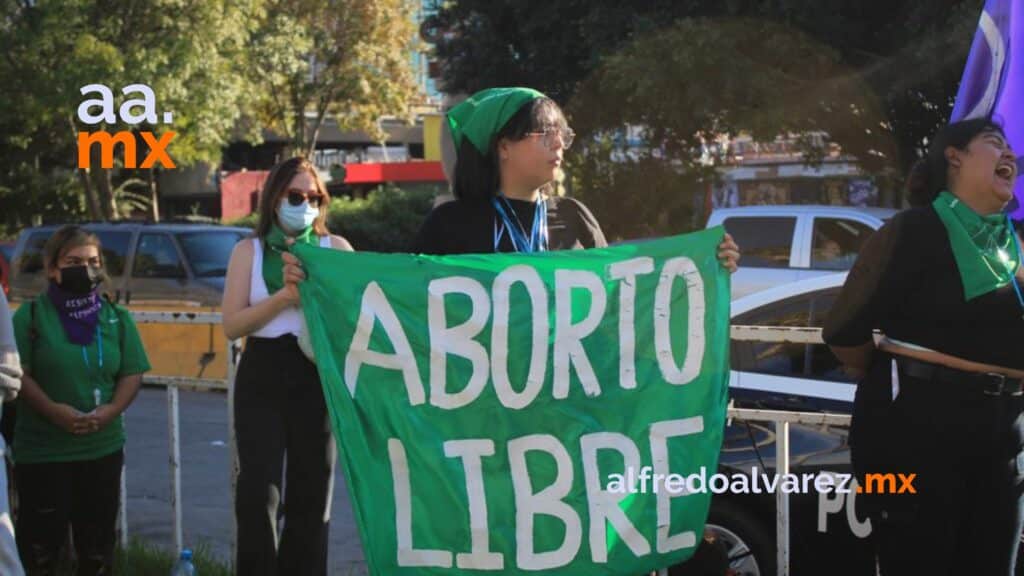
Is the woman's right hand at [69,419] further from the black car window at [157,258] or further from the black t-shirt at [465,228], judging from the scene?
the black car window at [157,258]

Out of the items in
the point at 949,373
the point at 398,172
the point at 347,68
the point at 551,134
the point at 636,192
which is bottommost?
the point at 398,172

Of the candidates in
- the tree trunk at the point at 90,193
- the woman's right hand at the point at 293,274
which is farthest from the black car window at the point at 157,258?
the woman's right hand at the point at 293,274

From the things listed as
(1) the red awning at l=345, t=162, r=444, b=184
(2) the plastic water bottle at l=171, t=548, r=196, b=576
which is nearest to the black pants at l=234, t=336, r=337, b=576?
(2) the plastic water bottle at l=171, t=548, r=196, b=576

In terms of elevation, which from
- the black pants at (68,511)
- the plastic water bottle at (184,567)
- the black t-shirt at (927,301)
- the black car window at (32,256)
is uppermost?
the black t-shirt at (927,301)

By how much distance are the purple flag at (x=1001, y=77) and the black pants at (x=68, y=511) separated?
3485 mm

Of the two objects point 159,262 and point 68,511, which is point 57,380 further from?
point 159,262

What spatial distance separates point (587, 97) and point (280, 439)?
1552 centimetres

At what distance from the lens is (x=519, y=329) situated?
3.73 meters

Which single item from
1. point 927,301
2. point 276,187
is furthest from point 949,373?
point 276,187

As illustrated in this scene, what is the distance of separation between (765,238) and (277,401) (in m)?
9.94

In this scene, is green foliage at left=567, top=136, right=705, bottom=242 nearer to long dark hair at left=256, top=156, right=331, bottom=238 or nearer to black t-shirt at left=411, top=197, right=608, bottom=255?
long dark hair at left=256, top=156, right=331, bottom=238

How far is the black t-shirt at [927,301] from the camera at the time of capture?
3.56 metres

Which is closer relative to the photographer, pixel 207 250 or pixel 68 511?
pixel 68 511

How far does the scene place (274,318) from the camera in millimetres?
4270
